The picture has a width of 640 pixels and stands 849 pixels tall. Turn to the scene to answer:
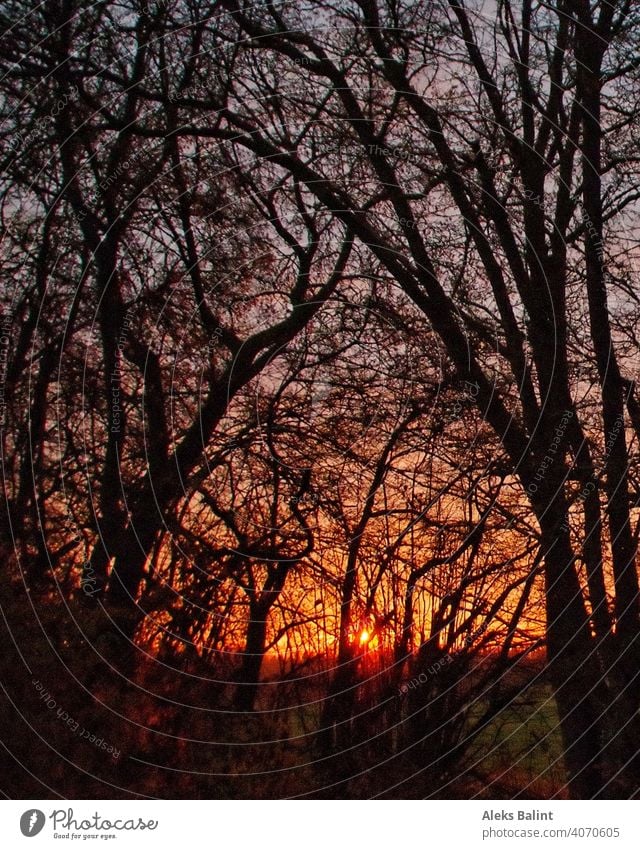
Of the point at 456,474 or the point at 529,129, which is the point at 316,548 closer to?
the point at 456,474

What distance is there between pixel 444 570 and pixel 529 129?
295 centimetres

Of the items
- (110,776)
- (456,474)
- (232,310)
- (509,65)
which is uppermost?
(509,65)

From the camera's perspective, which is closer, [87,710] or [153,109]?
[87,710]

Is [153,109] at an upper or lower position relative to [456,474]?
upper

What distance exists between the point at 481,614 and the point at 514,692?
1.89 ft

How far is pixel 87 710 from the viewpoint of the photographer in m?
3.95

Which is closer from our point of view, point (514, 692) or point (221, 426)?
point (221, 426)

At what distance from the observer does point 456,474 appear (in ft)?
16.1

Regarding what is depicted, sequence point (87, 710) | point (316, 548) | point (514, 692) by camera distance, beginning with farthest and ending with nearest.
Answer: point (514, 692) < point (316, 548) < point (87, 710)

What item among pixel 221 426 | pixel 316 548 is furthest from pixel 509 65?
pixel 316 548

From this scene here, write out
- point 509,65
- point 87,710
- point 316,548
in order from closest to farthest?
point 87,710, point 316,548, point 509,65

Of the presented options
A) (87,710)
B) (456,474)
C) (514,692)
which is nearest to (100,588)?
(87,710)

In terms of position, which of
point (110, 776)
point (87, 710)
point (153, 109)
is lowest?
point (110, 776)

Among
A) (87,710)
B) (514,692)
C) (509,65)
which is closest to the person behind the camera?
(87,710)
